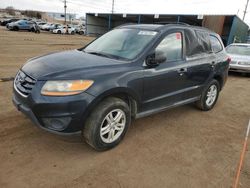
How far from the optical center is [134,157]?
332 cm

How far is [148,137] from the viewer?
396 cm

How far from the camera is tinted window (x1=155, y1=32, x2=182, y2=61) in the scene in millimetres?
3897

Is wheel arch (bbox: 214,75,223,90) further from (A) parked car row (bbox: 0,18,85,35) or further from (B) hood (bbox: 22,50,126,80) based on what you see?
(A) parked car row (bbox: 0,18,85,35)

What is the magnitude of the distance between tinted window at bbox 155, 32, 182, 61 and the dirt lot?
52.2 inches

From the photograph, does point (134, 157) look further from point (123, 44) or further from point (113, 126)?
point (123, 44)

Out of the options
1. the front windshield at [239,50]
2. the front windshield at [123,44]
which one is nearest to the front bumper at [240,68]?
the front windshield at [239,50]

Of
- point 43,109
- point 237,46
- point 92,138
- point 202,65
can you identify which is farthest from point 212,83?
point 237,46

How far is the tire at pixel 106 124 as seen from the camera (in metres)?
3.10

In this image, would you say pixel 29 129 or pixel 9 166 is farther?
pixel 29 129

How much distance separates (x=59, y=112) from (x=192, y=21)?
36146mm

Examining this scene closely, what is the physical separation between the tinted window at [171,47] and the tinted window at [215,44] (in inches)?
56.3

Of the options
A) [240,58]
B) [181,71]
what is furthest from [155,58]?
[240,58]

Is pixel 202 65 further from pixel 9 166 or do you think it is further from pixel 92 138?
pixel 9 166

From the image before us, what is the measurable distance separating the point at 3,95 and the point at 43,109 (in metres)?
2.91
